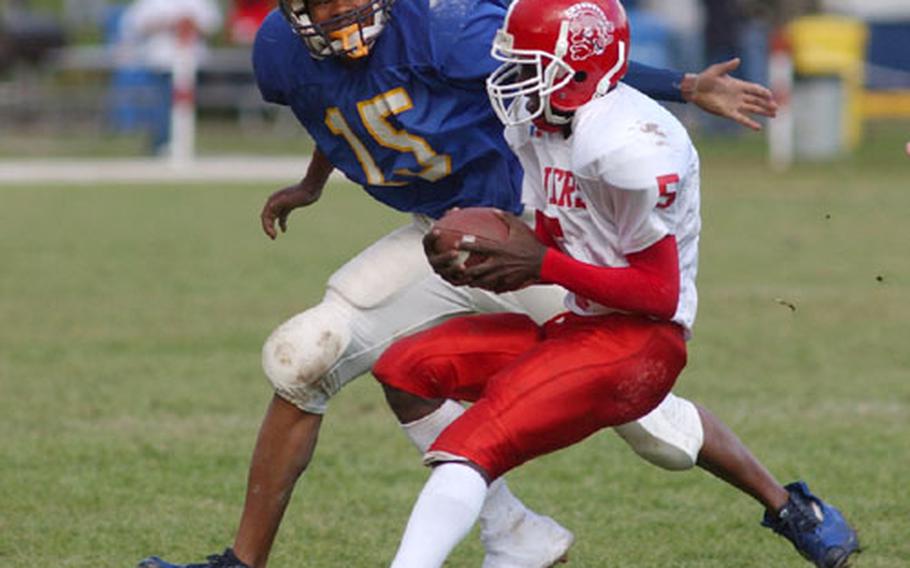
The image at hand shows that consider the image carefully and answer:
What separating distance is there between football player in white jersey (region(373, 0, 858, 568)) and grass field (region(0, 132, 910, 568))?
0.89 m

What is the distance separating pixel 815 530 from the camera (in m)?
4.61

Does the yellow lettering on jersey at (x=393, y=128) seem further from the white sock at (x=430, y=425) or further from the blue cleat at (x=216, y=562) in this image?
the blue cleat at (x=216, y=562)

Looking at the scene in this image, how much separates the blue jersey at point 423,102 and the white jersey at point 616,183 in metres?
0.40

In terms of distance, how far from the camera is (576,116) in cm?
403

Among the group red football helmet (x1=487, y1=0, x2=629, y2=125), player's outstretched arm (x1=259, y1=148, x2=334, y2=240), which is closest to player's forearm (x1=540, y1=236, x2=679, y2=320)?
red football helmet (x1=487, y1=0, x2=629, y2=125)

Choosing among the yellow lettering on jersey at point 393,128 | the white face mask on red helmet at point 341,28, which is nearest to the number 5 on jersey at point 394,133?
the yellow lettering on jersey at point 393,128

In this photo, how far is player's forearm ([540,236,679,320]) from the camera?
3.90m

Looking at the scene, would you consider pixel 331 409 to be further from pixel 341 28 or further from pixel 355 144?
pixel 341 28

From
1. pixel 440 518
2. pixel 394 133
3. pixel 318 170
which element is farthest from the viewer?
pixel 318 170

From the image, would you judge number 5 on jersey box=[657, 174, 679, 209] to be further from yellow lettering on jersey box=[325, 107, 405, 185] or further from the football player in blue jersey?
yellow lettering on jersey box=[325, 107, 405, 185]

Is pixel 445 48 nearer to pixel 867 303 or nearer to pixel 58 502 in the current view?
pixel 58 502

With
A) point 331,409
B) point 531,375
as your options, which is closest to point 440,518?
point 531,375

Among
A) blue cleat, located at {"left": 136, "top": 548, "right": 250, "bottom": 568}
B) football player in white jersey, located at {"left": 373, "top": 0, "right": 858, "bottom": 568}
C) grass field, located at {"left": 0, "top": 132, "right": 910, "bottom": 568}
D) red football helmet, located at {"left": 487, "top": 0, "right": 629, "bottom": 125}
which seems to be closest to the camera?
football player in white jersey, located at {"left": 373, "top": 0, "right": 858, "bottom": 568}

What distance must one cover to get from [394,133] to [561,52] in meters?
0.76
